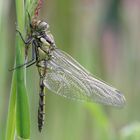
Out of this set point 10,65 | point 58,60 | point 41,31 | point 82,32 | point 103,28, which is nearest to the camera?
point 41,31

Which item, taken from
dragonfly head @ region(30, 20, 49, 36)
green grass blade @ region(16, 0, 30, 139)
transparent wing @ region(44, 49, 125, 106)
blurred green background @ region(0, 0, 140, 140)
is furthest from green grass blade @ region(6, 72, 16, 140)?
blurred green background @ region(0, 0, 140, 140)

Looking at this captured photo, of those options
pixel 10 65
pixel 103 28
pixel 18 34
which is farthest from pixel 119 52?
pixel 18 34

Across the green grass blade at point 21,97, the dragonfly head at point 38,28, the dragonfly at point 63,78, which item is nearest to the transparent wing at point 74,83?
the dragonfly at point 63,78

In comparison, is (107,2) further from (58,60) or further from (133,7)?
(58,60)

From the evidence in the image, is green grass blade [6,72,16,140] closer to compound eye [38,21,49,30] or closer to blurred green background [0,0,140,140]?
compound eye [38,21,49,30]

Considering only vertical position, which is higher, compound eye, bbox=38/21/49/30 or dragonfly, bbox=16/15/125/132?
compound eye, bbox=38/21/49/30

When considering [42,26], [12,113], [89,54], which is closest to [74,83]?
[42,26]
